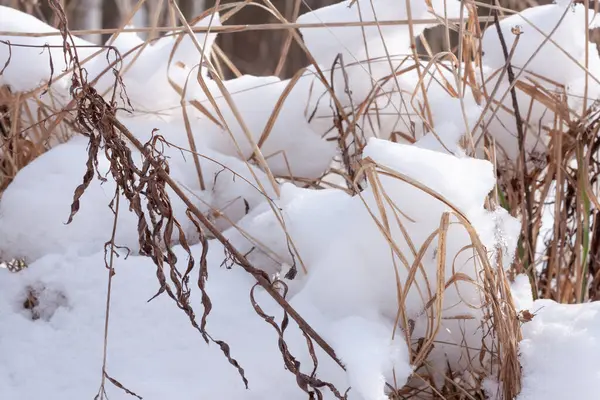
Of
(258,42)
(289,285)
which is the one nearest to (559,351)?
(289,285)

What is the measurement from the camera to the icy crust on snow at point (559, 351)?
32.4 inches

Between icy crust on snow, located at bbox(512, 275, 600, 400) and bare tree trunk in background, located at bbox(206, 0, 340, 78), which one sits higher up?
bare tree trunk in background, located at bbox(206, 0, 340, 78)

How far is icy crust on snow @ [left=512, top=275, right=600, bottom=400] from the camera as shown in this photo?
824mm

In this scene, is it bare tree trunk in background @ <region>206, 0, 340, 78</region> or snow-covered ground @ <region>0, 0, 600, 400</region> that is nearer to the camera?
snow-covered ground @ <region>0, 0, 600, 400</region>

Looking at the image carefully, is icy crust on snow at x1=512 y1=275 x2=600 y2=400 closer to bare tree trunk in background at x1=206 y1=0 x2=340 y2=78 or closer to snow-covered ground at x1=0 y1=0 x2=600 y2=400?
snow-covered ground at x1=0 y1=0 x2=600 y2=400

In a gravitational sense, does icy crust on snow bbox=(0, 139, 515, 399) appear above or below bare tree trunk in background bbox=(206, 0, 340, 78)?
below

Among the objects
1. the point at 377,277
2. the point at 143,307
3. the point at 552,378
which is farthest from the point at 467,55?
the point at 143,307

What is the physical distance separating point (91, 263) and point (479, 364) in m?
0.57

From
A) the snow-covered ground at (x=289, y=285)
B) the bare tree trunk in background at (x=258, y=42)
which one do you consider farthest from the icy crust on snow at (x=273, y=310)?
the bare tree trunk in background at (x=258, y=42)

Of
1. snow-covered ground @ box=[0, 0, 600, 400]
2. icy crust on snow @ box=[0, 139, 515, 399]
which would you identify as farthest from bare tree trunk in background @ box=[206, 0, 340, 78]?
icy crust on snow @ box=[0, 139, 515, 399]

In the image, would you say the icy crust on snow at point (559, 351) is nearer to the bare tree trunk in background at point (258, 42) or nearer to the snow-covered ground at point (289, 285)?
the snow-covered ground at point (289, 285)

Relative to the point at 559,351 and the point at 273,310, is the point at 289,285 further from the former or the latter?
the point at 559,351

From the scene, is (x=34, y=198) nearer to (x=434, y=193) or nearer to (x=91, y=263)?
(x=91, y=263)

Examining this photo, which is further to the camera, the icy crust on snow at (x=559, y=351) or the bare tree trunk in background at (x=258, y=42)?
the bare tree trunk in background at (x=258, y=42)
